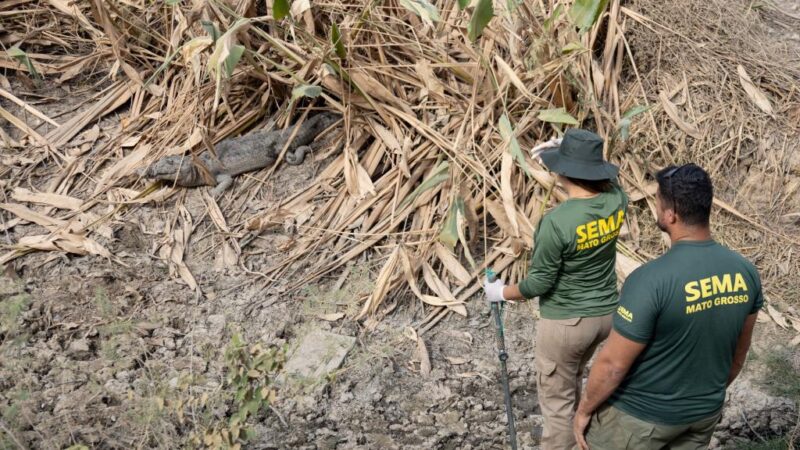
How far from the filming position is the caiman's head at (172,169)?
639 cm

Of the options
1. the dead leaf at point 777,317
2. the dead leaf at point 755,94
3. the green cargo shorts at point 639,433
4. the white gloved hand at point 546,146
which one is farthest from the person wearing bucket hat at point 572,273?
the dead leaf at point 755,94

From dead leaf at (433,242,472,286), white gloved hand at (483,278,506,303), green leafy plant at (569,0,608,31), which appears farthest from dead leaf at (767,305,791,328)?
white gloved hand at (483,278,506,303)

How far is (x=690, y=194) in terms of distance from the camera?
2.74 meters

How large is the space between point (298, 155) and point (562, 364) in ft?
11.6

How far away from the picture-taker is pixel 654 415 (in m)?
2.95

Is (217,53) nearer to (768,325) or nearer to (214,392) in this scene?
(214,392)

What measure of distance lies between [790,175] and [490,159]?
2.60m

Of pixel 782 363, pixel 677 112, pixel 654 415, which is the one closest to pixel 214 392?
pixel 654 415

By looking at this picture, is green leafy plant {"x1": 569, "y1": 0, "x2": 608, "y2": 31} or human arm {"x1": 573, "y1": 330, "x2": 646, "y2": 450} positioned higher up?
green leafy plant {"x1": 569, "y1": 0, "x2": 608, "y2": 31}

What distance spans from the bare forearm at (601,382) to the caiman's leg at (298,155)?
4094 millimetres

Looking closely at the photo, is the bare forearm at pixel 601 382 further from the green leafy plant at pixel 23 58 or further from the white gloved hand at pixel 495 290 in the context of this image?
the green leafy plant at pixel 23 58

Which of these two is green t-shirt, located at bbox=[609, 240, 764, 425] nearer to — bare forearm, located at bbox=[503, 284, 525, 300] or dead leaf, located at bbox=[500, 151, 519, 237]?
bare forearm, located at bbox=[503, 284, 525, 300]

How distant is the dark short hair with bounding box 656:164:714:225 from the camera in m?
2.74

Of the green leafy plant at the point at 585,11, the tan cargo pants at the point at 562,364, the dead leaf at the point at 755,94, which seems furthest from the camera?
the dead leaf at the point at 755,94
